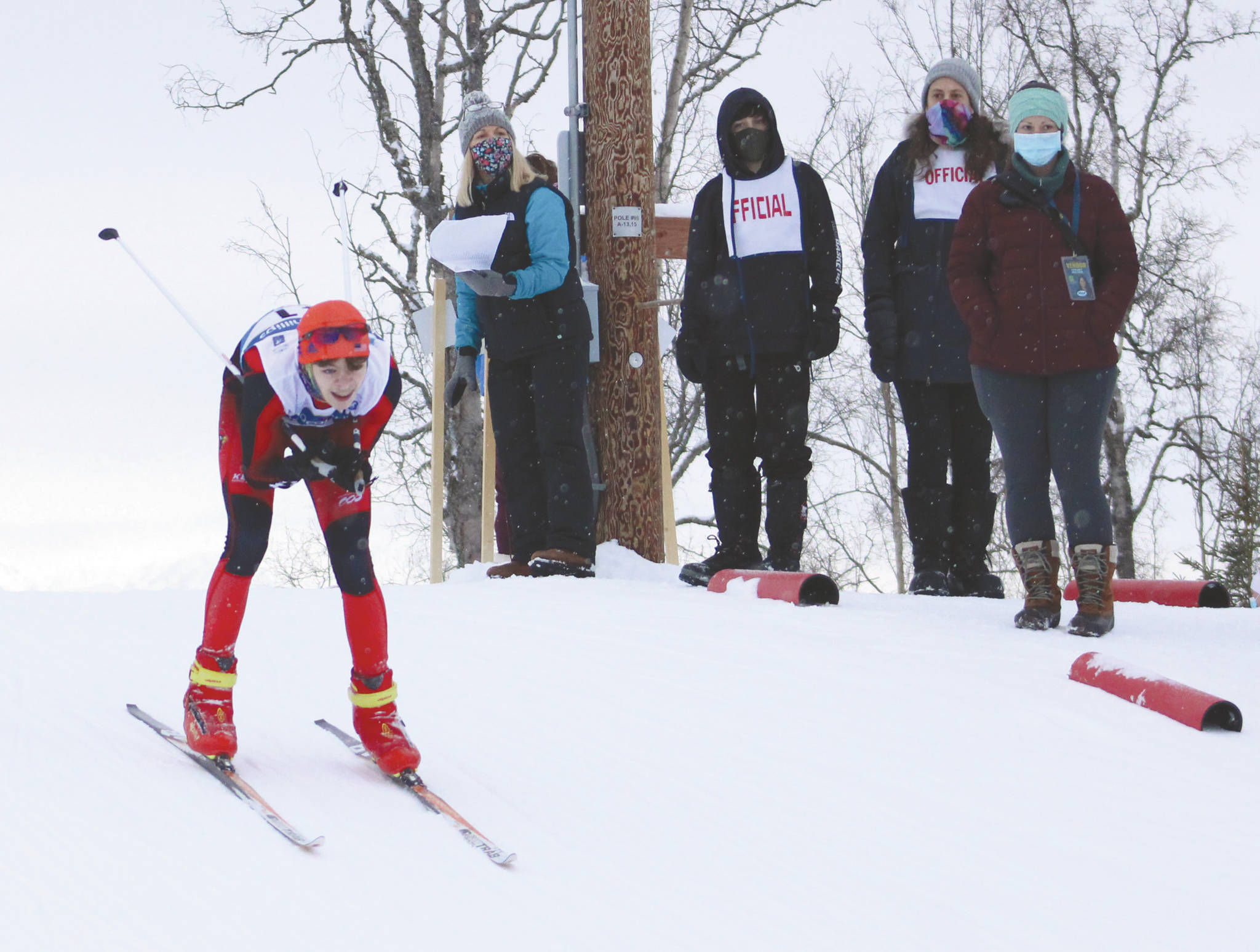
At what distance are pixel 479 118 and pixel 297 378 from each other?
313cm

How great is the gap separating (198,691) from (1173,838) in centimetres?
239

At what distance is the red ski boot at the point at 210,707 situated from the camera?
330cm

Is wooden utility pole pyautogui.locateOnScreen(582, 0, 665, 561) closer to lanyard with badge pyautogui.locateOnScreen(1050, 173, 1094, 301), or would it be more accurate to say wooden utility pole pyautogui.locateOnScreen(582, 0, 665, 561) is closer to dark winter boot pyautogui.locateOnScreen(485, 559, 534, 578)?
dark winter boot pyautogui.locateOnScreen(485, 559, 534, 578)

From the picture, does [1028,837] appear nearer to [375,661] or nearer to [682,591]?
[375,661]

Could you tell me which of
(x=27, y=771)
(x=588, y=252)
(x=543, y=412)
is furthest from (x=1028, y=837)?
(x=588, y=252)

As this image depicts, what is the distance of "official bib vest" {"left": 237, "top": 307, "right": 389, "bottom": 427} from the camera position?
3297 mm

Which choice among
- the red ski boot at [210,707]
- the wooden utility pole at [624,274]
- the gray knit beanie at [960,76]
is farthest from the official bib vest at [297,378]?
the wooden utility pole at [624,274]

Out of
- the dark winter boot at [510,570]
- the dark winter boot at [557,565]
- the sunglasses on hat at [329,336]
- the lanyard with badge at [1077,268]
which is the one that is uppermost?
the lanyard with badge at [1077,268]

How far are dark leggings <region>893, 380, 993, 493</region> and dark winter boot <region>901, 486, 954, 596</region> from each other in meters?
0.04

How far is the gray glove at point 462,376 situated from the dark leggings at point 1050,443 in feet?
8.46

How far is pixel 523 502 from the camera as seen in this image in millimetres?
6371

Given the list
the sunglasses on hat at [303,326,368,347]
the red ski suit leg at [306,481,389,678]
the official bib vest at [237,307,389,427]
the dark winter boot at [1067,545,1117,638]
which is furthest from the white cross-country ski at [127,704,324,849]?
the dark winter boot at [1067,545,1117,638]

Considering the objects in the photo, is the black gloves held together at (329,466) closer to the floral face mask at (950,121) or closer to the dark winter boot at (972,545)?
the dark winter boot at (972,545)

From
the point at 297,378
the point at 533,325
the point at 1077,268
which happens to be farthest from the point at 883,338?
the point at 297,378
